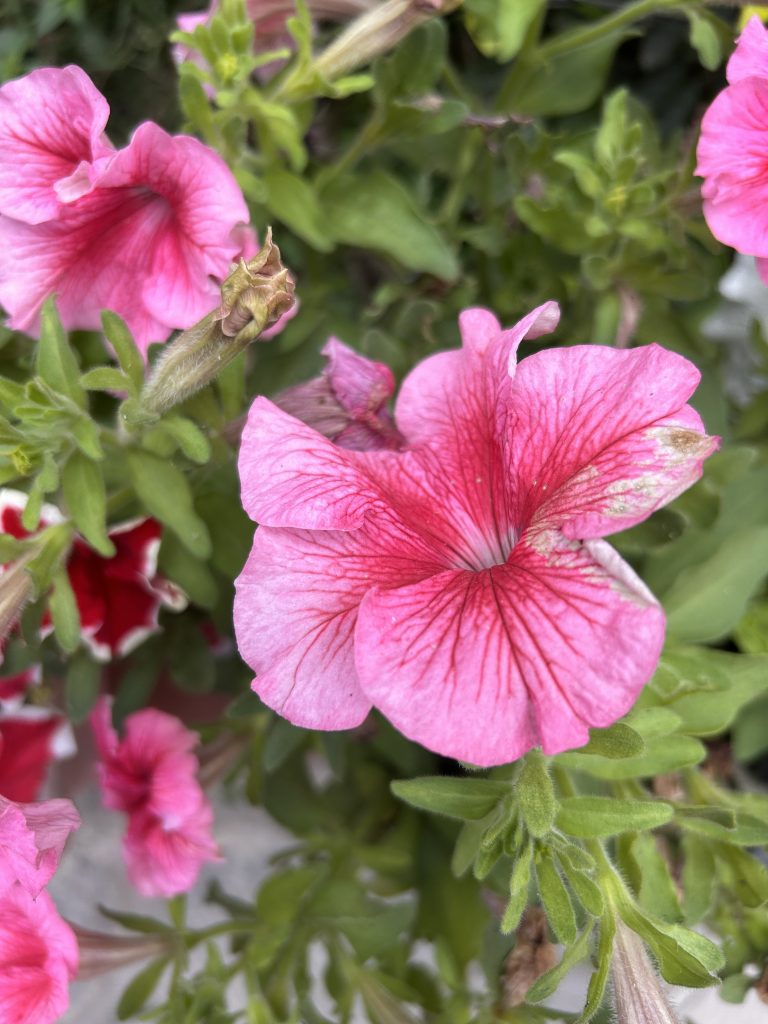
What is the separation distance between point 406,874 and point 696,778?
272 millimetres

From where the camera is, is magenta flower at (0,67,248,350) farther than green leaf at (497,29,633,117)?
No

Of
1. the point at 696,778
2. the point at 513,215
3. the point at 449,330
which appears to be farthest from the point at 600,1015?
the point at 513,215

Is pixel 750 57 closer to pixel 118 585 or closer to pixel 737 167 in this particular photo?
pixel 737 167

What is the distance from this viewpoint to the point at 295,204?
2.21 feet

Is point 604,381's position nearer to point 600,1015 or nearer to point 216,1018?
point 600,1015

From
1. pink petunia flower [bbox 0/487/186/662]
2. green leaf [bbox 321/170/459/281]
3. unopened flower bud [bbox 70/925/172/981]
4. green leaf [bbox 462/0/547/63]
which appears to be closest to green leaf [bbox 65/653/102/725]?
pink petunia flower [bbox 0/487/186/662]

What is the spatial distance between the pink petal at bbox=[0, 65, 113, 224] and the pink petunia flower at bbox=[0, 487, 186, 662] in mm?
198

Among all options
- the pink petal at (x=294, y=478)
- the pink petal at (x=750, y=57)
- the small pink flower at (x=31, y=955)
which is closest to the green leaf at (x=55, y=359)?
the pink petal at (x=294, y=478)

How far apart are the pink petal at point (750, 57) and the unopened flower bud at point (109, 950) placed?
65cm

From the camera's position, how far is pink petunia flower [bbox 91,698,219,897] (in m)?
0.67

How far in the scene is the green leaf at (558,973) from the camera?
478 millimetres

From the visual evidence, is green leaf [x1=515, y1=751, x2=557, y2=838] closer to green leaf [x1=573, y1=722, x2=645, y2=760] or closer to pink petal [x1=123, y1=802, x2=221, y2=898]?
green leaf [x1=573, y1=722, x2=645, y2=760]

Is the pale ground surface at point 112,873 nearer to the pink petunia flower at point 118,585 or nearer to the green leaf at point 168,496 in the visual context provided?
the pink petunia flower at point 118,585

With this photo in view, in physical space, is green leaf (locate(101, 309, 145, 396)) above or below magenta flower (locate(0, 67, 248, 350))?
below
